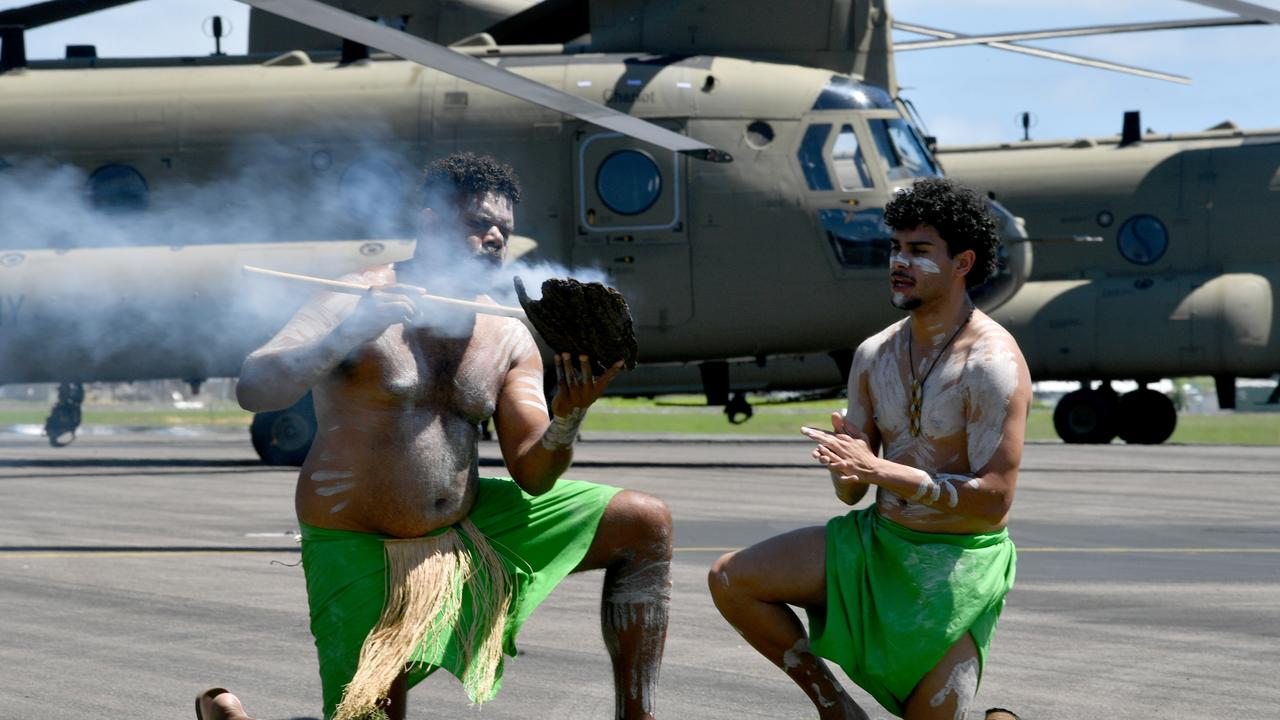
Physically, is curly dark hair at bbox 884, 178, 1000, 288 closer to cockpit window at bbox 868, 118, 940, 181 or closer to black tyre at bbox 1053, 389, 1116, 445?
cockpit window at bbox 868, 118, 940, 181

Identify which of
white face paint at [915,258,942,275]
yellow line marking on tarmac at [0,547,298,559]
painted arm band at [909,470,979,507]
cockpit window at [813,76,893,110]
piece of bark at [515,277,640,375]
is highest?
cockpit window at [813,76,893,110]

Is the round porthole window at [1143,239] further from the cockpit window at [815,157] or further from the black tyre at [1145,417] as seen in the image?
the cockpit window at [815,157]

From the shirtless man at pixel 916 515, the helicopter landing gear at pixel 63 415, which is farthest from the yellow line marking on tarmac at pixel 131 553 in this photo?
the helicopter landing gear at pixel 63 415

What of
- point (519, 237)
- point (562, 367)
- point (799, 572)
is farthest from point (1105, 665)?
point (519, 237)

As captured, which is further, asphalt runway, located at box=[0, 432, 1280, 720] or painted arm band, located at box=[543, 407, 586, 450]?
asphalt runway, located at box=[0, 432, 1280, 720]

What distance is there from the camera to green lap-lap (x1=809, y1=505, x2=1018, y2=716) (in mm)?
4684

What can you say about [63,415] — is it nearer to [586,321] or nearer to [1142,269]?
[1142,269]

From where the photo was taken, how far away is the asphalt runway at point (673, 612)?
607cm

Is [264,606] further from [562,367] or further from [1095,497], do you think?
[1095,497]

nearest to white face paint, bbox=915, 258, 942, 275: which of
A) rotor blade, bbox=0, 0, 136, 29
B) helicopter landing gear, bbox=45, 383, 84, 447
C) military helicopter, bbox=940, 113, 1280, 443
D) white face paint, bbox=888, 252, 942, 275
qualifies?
white face paint, bbox=888, 252, 942, 275

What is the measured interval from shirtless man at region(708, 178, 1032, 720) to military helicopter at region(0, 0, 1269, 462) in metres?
12.5

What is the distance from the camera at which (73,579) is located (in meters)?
9.26

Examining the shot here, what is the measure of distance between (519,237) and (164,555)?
827 centimetres

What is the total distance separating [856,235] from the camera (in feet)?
57.6
